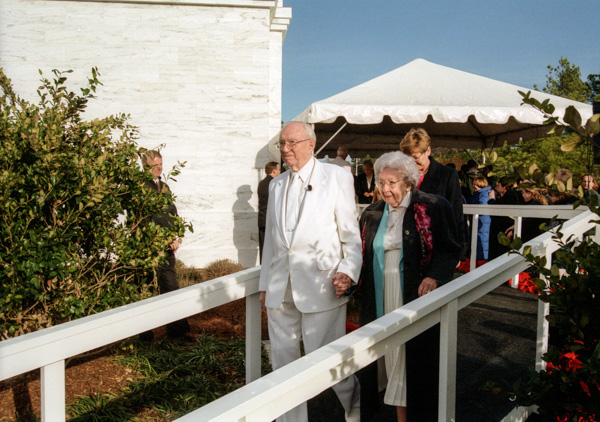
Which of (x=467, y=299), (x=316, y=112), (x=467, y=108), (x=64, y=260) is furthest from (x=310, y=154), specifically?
(x=467, y=108)

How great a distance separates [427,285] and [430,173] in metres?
1.39

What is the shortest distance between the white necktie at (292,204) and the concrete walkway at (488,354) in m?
1.35

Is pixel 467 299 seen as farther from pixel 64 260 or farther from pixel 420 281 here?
pixel 64 260

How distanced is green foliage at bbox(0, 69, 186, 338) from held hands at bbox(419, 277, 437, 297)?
1.95 metres

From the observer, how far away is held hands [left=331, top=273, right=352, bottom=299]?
112 inches

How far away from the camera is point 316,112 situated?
679 centimetres

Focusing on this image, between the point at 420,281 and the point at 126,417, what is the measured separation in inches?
81.1

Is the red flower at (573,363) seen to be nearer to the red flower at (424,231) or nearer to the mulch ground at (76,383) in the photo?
the red flower at (424,231)

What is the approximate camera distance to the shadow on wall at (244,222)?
9.05 meters

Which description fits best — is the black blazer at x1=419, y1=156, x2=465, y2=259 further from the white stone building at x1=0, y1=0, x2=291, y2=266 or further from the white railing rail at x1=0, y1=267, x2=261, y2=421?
the white stone building at x1=0, y1=0, x2=291, y2=266

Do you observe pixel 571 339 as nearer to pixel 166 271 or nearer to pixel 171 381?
pixel 171 381

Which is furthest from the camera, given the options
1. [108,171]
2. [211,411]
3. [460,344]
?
[460,344]

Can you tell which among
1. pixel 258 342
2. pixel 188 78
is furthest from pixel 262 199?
pixel 258 342

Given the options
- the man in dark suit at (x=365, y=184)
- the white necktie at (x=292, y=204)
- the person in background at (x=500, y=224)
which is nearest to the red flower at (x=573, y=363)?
the white necktie at (x=292, y=204)
